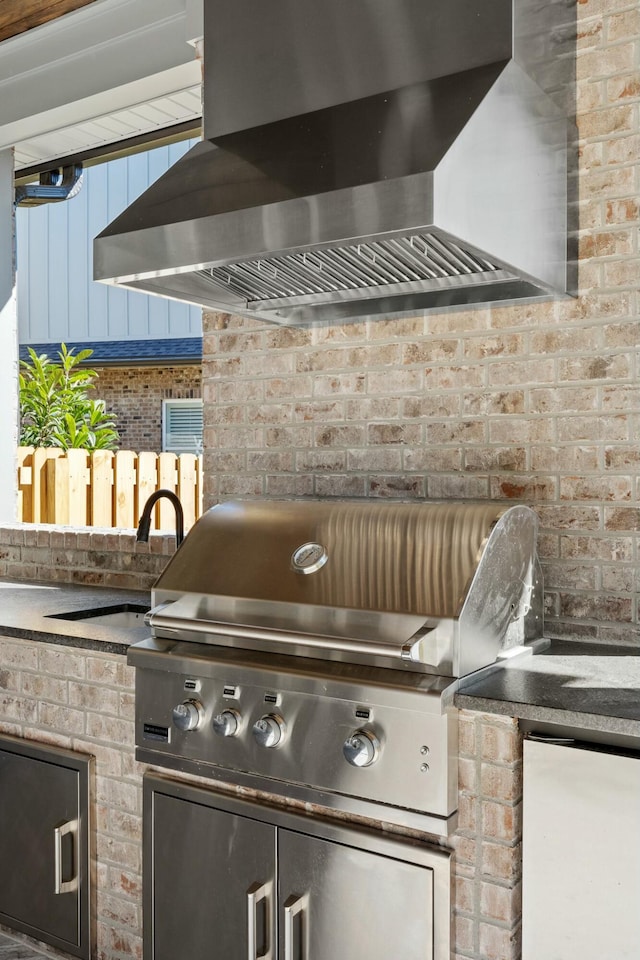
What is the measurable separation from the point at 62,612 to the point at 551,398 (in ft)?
5.23

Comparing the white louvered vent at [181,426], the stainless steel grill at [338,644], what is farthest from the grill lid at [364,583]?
the white louvered vent at [181,426]

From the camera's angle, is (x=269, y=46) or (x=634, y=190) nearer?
(x=634, y=190)

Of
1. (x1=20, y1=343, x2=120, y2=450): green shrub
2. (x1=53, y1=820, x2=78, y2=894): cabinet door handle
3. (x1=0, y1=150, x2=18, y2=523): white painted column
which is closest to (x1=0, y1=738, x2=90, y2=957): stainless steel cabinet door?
(x1=53, y1=820, x2=78, y2=894): cabinet door handle

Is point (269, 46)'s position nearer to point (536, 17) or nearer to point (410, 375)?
point (536, 17)

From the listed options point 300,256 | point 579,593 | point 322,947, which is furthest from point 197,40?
point 322,947

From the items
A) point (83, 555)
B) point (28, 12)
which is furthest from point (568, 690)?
point (28, 12)

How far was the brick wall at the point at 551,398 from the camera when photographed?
84.3 inches

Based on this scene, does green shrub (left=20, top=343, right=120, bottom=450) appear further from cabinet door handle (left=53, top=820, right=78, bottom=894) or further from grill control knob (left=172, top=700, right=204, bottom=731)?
grill control knob (left=172, top=700, right=204, bottom=731)

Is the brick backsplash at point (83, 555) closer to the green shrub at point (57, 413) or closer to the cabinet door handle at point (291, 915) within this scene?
the cabinet door handle at point (291, 915)

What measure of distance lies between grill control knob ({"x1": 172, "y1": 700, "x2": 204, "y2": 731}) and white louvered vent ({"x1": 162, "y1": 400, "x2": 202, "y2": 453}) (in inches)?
236

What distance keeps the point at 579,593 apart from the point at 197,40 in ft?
7.13

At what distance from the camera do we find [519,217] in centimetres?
197

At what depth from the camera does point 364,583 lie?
6.46 ft

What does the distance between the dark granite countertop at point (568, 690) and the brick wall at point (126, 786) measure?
0.06 m
